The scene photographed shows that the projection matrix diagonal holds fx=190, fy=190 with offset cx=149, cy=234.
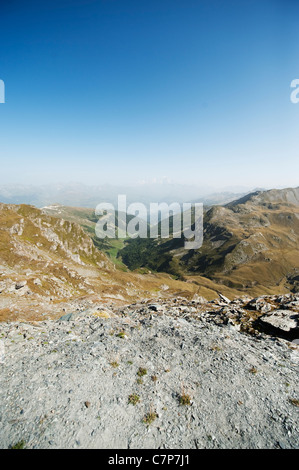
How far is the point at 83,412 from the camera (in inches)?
450

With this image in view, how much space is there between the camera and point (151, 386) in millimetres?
13570

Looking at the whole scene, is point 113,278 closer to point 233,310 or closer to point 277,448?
point 233,310

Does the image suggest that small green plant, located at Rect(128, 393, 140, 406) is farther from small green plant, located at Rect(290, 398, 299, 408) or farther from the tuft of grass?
small green plant, located at Rect(290, 398, 299, 408)

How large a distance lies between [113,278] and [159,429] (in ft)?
302

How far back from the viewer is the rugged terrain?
10484 mm

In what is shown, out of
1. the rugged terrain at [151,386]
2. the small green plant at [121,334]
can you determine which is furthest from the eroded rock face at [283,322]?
the small green plant at [121,334]

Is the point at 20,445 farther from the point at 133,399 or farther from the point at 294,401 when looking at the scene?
the point at 294,401

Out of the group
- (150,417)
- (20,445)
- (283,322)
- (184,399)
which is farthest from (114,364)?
(283,322)

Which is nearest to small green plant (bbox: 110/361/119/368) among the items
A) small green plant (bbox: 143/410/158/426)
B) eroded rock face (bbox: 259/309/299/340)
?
small green plant (bbox: 143/410/158/426)

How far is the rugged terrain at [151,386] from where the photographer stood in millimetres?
10484

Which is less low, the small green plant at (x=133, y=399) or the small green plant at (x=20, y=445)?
the small green plant at (x=20, y=445)

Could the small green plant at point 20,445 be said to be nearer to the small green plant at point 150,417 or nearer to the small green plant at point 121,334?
the small green plant at point 150,417

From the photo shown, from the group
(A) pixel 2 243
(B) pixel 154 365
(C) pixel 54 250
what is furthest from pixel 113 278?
(B) pixel 154 365

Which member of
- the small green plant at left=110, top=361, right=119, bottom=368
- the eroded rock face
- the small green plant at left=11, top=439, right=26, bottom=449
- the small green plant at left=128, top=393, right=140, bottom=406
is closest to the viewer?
the small green plant at left=11, top=439, right=26, bottom=449
